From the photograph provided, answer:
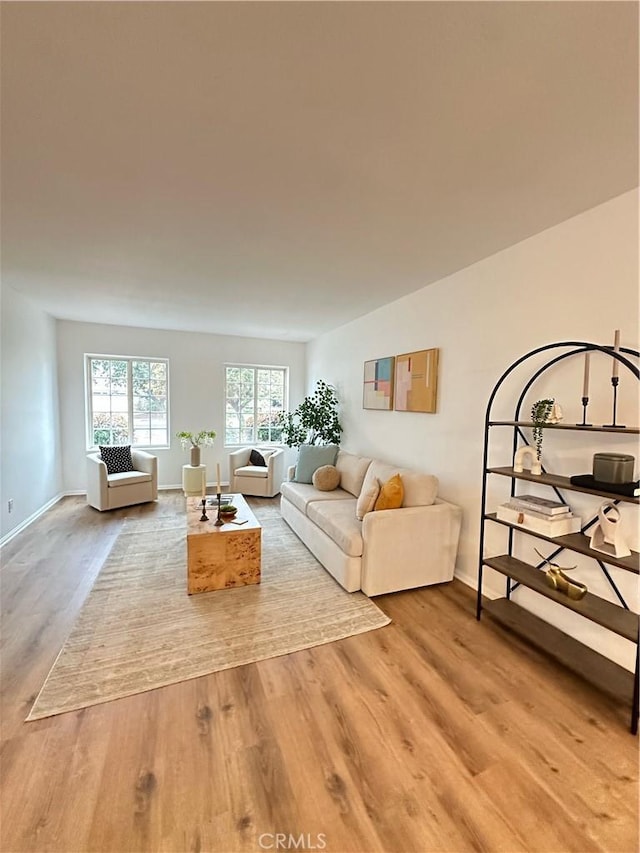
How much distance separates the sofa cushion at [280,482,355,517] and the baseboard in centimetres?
275

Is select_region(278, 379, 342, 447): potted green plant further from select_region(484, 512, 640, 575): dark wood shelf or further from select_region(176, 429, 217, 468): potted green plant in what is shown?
select_region(484, 512, 640, 575): dark wood shelf

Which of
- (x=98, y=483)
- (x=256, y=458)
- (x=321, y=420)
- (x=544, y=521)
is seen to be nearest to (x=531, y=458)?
(x=544, y=521)

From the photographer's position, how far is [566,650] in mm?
1964

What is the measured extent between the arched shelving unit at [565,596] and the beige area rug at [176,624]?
34.7 inches

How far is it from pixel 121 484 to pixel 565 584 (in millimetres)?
4672

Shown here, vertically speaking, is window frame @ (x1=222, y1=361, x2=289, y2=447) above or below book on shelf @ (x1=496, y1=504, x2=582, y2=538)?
above

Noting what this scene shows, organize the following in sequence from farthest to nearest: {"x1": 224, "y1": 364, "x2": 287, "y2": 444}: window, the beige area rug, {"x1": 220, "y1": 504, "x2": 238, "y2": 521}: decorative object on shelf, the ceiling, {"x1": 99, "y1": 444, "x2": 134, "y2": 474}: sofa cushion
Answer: {"x1": 224, "y1": 364, "x2": 287, "y2": 444}: window < {"x1": 99, "y1": 444, "x2": 134, "y2": 474}: sofa cushion < {"x1": 220, "y1": 504, "x2": 238, "y2": 521}: decorative object on shelf < the beige area rug < the ceiling

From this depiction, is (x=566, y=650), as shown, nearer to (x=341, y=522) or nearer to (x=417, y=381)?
(x=341, y=522)

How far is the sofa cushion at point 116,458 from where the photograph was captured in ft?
15.3

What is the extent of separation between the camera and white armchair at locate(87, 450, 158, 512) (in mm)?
4387

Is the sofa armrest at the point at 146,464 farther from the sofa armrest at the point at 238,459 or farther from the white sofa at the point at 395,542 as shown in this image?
the white sofa at the point at 395,542

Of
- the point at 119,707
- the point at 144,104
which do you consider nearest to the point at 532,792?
the point at 119,707

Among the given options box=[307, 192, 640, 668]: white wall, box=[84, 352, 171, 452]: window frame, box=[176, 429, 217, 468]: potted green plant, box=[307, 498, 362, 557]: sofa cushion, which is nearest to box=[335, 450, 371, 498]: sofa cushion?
box=[307, 498, 362, 557]: sofa cushion

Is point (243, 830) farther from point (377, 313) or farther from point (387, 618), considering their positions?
point (377, 313)
